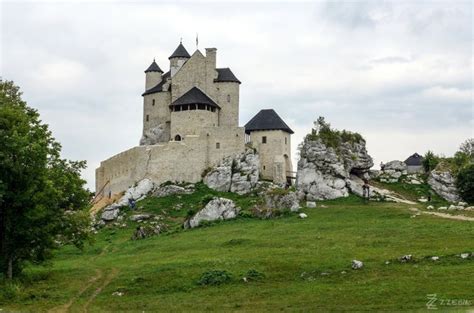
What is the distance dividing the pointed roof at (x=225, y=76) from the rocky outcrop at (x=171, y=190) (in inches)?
559

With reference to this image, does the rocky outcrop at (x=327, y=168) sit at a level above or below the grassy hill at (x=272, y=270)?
above

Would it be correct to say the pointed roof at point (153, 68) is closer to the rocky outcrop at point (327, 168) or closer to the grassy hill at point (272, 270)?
the rocky outcrop at point (327, 168)

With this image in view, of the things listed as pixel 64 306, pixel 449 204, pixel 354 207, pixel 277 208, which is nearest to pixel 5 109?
pixel 64 306

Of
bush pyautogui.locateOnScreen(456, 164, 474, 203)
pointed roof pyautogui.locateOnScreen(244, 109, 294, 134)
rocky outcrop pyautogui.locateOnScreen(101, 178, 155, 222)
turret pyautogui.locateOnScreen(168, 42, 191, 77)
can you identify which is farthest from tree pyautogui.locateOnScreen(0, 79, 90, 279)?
turret pyautogui.locateOnScreen(168, 42, 191, 77)

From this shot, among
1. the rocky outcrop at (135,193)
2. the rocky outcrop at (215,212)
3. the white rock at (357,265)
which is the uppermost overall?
the rocky outcrop at (135,193)

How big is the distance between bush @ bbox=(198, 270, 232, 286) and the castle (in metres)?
38.8

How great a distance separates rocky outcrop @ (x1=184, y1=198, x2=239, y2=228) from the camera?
201 ft

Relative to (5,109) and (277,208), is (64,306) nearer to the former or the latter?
(5,109)

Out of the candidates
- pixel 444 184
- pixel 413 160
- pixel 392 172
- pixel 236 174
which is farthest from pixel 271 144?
pixel 413 160

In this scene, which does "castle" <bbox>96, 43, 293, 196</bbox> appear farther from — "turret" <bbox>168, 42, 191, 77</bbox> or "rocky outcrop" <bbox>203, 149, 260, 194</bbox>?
"rocky outcrop" <bbox>203, 149, 260, 194</bbox>

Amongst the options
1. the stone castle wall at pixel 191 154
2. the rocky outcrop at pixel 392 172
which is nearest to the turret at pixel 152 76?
the stone castle wall at pixel 191 154

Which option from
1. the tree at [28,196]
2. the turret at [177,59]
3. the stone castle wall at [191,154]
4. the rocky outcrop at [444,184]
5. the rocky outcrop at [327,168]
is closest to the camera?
the tree at [28,196]

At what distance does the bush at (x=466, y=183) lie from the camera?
65312 mm

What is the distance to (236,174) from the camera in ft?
252
